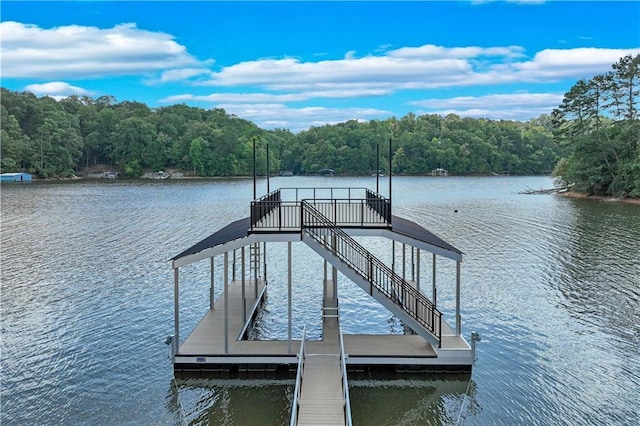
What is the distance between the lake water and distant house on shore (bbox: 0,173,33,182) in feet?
253

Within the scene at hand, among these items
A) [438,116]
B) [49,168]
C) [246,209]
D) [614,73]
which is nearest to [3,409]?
[246,209]

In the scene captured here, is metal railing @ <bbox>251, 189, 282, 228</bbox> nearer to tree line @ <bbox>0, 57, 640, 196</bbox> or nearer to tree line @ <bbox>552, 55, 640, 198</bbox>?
tree line @ <bbox>552, 55, 640, 198</bbox>

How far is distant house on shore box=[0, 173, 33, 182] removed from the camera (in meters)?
108

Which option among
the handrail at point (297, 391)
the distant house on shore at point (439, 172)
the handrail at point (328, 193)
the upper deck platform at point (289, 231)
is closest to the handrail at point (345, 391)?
the handrail at point (297, 391)

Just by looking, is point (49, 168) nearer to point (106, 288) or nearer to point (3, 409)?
point (106, 288)

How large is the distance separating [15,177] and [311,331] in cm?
10932

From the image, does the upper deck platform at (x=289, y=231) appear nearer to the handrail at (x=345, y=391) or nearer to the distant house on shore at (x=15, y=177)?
the handrail at (x=345, y=391)

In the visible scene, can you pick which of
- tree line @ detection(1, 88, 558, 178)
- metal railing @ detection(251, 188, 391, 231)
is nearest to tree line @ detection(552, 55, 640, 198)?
metal railing @ detection(251, 188, 391, 231)

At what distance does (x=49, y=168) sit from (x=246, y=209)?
8088 cm

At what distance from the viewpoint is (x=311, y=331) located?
19.3 meters

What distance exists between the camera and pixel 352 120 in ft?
594

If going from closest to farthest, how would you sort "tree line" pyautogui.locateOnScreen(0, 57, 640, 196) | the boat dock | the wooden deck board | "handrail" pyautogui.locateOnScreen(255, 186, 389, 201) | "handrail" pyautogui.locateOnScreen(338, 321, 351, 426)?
"handrail" pyautogui.locateOnScreen(338, 321, 351, 426) < the boat dock < the wooden deck board < "handrail" pyautogui.locateOnScreen(255, 186, 389, 201) < "tree line" pyautogui.locateOnScreen(0, 57, 640, 196)

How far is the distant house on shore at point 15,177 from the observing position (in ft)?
354

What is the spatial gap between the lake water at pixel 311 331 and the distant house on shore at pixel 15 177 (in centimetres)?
7709
